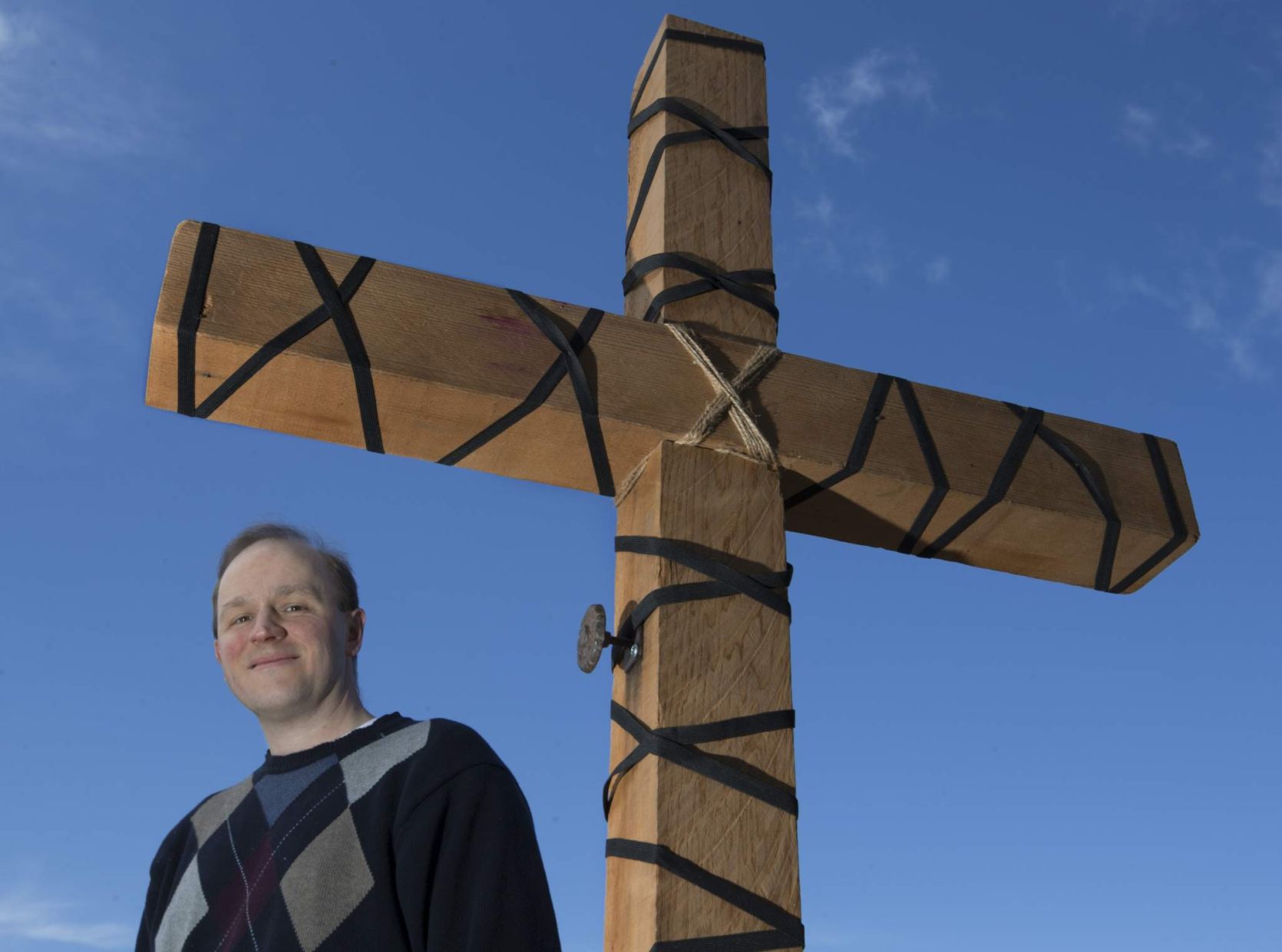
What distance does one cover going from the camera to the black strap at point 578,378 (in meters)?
2.66

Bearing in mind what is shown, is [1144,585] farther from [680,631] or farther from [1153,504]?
[680,631]

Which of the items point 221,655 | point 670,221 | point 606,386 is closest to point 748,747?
point 606,386

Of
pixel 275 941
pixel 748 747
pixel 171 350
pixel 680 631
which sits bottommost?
pixel 275 941

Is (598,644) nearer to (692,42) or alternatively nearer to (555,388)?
(555,388)

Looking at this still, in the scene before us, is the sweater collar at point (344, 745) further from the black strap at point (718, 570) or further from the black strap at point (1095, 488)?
the black strap at point (1095, 488)

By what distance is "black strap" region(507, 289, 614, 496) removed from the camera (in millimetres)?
2664

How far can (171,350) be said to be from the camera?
2436 mm

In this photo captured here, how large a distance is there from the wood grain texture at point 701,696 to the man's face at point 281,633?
580 millimetres

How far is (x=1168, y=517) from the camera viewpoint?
10.5ft

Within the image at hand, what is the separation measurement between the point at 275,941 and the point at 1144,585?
7.32ft

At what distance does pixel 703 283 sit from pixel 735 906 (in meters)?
1.32

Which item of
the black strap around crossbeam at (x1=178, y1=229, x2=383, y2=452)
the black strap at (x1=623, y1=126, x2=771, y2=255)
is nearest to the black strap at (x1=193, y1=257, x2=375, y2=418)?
the black strap around crossbeam at (x1=178, y1=229, x2=383, y2=452)

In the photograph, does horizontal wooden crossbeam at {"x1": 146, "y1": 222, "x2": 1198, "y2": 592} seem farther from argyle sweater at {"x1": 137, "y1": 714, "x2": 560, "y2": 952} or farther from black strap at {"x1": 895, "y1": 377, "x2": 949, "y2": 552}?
argyle sweater at {"x1": 137, "y1": 714, "x2": 560, "y2": 952}

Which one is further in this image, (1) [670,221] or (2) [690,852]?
(1) [670,221]
